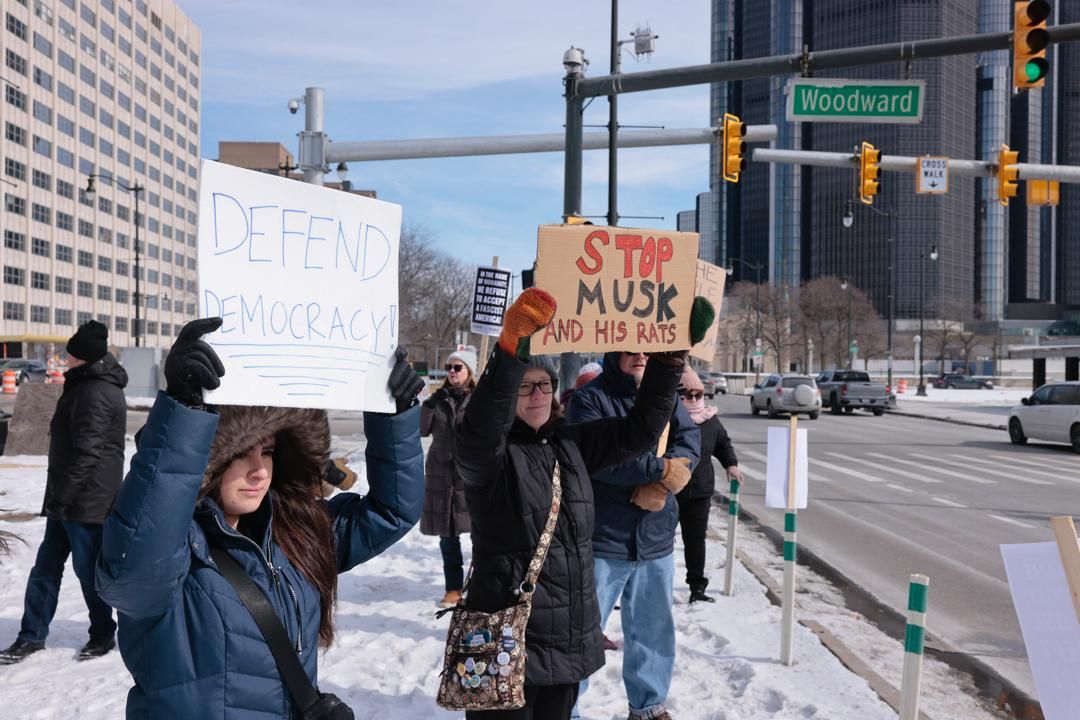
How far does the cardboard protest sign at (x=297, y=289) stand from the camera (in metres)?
2.20

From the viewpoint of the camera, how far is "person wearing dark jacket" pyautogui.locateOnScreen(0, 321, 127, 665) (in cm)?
539

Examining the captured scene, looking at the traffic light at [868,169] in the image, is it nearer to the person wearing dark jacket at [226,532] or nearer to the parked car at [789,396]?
the person wearing dark jacket at [226,532]

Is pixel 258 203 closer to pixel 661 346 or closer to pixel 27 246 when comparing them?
pixel 661 346

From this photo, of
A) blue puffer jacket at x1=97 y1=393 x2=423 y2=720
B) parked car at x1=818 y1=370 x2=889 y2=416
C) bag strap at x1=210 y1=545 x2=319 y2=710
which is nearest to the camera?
blue puffer jacket at x1=97 y1=393 x2=423 y2=720

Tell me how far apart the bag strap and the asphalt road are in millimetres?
5076

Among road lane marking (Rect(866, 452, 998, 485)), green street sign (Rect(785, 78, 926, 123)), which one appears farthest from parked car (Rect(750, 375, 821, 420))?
green street sign (Rect(785, 78, 926, 123))

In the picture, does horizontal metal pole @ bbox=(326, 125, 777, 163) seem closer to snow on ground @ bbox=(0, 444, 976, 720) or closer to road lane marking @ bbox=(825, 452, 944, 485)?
snow on ground @ bbox=(0, 444, 976, 720)

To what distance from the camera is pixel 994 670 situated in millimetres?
6004

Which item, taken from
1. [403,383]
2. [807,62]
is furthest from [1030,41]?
[403,383]

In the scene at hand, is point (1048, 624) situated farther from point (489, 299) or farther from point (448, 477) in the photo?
point (489, 299)

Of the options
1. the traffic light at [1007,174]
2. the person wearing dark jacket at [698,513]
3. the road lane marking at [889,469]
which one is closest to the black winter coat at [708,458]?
the person wearing dark jacket at [698,513]

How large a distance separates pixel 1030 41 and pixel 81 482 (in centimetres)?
986

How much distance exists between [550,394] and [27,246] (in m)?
89.3

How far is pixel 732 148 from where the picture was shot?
1294 centimetres
